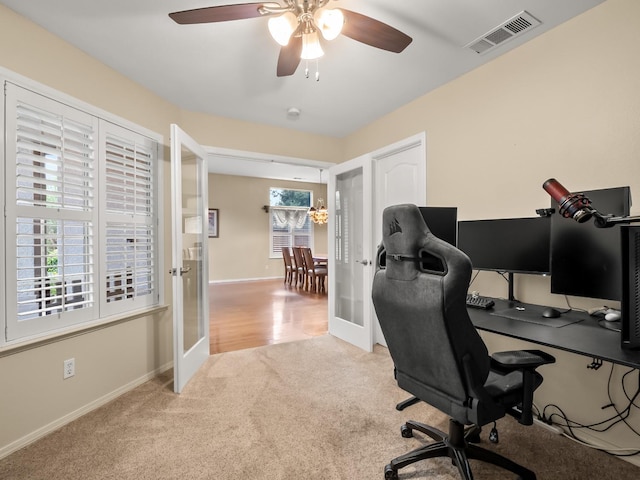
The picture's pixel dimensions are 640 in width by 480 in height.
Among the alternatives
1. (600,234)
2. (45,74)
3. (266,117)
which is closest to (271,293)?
(266,117)

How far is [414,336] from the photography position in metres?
1.41

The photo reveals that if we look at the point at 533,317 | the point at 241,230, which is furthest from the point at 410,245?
the point at 241,230

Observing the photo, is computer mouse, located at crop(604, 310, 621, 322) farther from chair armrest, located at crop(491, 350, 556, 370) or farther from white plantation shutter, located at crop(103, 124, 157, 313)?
white plantation shutter, located at crop(103, 124, 157, 313)

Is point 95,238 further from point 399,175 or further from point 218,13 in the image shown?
point 399,175

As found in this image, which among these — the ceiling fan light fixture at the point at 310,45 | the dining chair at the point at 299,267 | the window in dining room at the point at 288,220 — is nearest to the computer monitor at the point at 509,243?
the ceiling fan light fixture at the point at 310,45

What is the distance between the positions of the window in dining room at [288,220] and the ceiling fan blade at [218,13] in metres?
7.62

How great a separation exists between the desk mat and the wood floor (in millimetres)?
2548

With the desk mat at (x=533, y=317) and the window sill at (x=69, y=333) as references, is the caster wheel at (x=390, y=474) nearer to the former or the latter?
the desk mat at (x=533, y=317)

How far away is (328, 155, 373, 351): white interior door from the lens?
3.50m

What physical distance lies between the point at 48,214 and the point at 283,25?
191cm

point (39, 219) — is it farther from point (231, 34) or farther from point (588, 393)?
point (588, 393)

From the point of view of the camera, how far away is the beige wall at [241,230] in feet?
27.5

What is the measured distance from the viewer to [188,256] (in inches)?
114

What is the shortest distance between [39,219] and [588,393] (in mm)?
3585
